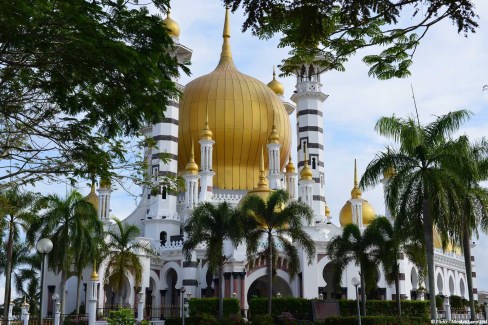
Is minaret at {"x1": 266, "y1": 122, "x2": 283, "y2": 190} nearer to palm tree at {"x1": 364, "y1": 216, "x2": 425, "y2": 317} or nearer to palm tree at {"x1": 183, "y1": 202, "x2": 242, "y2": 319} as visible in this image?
palm tree at {"x1": 364, "y1": 216, "x2": 425, "y2": 317}

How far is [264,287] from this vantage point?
144 ft

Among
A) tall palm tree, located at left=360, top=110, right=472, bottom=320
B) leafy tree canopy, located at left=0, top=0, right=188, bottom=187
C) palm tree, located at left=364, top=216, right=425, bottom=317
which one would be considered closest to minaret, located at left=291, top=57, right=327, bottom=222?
palm tree, located at left=364, top=216, right=425, bottom=317

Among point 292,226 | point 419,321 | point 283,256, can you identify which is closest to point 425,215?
point 419,321

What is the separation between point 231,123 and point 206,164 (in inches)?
218

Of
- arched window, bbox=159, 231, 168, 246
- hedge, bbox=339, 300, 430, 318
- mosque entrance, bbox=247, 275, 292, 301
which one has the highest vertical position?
arched window, bbox=159, 231, 168, 246

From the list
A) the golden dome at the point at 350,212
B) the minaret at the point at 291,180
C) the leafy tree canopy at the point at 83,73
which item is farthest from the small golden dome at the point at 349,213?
the leafy tree canopy at the point at 83,73

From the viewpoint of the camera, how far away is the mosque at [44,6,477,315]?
4109 centimetres

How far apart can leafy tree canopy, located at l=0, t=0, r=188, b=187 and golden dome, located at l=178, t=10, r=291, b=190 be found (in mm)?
35812

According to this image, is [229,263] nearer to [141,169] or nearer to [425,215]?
[425,215]

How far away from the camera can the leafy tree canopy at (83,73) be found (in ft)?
38.0

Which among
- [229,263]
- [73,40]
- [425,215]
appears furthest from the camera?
[229,263]

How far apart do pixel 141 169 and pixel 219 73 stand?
39378 millimetres

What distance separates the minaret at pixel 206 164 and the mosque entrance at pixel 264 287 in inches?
261

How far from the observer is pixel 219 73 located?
5497 centimetres
